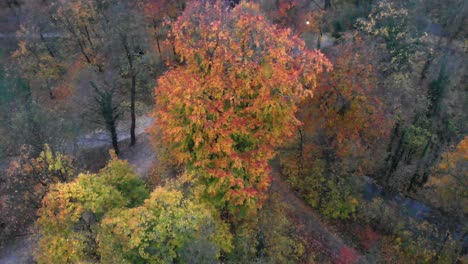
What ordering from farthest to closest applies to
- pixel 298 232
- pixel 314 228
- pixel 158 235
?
pixel 314 228, pixel 298 232, pixel 158 235

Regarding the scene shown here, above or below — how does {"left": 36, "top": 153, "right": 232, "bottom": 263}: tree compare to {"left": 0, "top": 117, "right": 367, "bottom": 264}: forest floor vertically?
above

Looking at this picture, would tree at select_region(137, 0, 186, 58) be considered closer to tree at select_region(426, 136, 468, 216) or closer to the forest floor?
the forest floor

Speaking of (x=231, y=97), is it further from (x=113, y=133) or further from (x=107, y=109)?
(x=113, y=133)

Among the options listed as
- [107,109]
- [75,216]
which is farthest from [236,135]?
[107,109]

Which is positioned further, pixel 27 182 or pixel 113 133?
pixel 113 133

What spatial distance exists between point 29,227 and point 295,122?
20.9 metres

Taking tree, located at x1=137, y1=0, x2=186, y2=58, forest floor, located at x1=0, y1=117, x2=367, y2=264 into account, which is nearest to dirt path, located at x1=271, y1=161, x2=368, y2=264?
forest floor, located at x1=0, y1=117, x2=367, y2=264

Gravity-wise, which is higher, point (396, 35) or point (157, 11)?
point (157, 11)

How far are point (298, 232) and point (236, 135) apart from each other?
11.5 meters

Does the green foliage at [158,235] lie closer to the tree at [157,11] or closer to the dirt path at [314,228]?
the dirt path at [314,228]

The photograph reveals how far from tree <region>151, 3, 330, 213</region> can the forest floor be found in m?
7.99

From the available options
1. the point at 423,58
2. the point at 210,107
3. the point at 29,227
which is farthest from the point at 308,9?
the point at 29,227

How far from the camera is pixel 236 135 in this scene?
21.7 metres

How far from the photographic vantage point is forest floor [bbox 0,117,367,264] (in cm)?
2784
